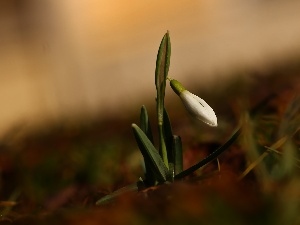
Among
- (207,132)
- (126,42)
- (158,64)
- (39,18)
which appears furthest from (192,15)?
(158,64)

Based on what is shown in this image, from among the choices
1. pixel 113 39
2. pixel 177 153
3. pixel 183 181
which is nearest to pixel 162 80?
pixel 177 153

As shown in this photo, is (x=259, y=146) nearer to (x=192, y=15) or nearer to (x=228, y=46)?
(x=228, y=46)

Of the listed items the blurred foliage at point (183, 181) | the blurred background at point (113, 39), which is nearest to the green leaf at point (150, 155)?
the blurred foliage at point (183, 181)

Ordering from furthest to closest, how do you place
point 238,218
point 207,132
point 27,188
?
point 207,132 → point 27,188 → point 238,218

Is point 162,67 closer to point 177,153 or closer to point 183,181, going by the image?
point 177,153

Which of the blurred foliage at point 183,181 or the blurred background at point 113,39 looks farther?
the blurred background at point 113,39

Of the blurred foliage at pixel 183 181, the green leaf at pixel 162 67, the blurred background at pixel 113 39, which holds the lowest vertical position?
the blurred background at pixel 113 39

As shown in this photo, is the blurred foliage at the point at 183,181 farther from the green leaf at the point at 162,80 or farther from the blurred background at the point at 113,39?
the blurred background at the point at 113,39
